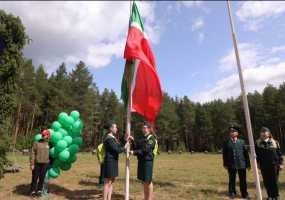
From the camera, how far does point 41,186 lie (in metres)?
10.9

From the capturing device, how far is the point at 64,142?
11617 mm

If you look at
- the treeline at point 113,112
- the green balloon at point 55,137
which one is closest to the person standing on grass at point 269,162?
the green balloon at point 55,137

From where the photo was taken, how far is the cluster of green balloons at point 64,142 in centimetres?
1156

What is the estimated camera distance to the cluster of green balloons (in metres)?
11.6

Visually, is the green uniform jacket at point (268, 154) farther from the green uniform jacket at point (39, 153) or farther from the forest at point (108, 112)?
the forest at point (108, 112)

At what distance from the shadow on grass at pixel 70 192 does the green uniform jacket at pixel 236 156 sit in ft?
11.3

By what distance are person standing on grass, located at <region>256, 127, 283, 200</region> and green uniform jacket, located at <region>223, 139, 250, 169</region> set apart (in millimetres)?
644

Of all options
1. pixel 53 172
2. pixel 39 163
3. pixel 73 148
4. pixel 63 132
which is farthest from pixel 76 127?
pixel 39 163

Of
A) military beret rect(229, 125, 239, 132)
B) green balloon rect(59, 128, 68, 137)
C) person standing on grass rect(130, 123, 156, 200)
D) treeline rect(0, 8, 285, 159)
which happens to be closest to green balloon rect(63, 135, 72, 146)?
green balloon rect(59, 128, 68, 137)

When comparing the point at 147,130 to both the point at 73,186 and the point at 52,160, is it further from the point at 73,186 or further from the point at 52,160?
the point at 73,186

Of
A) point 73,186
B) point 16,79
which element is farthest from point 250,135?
point 16,79

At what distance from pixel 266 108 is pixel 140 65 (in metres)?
70.9

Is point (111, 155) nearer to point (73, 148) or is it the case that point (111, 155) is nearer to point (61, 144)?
point (61, 144)

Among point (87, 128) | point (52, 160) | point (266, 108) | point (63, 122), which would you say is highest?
point (266, 108)
